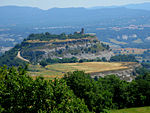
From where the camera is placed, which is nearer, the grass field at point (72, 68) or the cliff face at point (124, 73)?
the cliff face at point (124, 73)

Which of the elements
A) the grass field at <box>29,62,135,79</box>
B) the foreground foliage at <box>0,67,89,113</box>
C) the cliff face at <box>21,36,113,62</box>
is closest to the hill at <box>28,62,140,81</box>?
the grass field at <box>29,62,135,79</box>

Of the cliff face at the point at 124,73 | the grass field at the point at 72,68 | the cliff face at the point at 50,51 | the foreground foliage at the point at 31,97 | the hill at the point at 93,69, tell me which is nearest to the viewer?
the foreground foliage at the point at 31,97

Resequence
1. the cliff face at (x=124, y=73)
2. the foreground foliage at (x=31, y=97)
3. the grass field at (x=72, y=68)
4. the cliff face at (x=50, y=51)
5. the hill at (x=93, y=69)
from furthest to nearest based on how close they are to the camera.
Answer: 1. the cliff face at (x=50, y=51)
2. the grass field at (x=72, y=68)
3. the hill at (x=93, y=69)
4. the cliff face at (x=124, y=73)
5. the foreground foliage at (x=31, y=97)

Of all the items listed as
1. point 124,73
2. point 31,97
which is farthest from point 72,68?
point 31,97

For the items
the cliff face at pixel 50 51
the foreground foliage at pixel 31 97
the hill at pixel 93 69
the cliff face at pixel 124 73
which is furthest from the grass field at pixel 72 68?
the foreground foliage at pixel 31 97

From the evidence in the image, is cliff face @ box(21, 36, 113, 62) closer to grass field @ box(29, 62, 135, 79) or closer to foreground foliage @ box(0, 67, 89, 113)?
grass field @ box(29, 62, 135, 79)

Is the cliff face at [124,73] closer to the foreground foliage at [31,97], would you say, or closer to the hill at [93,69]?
the hill at [93,69]

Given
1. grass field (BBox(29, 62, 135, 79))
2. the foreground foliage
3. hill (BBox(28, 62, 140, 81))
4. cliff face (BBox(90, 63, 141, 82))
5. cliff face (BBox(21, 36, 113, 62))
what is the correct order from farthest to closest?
cliff face (BBox(21, 36, 113, 62)), grass field (BBox(29, 62, 135, 79)), hill (BBox(28, 62, 140, 81)), cliff face (BBox(90, 63, 141, 82)), the foreground foliage

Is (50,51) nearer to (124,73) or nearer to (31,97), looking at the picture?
(124,73)

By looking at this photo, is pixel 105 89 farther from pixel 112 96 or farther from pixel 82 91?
pixel 82 91

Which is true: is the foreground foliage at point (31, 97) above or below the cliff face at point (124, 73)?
above

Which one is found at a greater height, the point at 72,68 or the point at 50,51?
the point at 72,68
